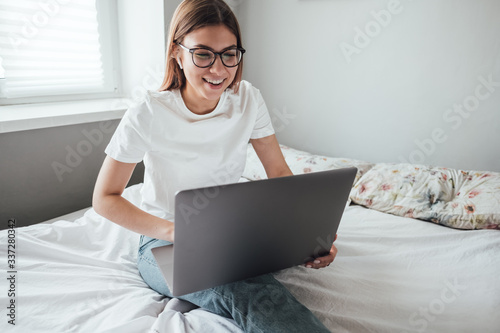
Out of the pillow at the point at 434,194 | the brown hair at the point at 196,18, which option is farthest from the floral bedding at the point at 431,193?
the brown hair at the point at 196,18

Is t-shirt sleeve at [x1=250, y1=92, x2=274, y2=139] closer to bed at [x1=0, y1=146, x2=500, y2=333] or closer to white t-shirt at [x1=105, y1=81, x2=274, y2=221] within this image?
white t-shirt at [x1=105, y1=81, x2=274, y2=221]

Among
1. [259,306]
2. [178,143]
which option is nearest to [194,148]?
[178,143]

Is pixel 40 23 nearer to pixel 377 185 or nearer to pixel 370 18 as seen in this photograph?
pixel 370 18

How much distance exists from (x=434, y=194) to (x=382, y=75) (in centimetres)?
68

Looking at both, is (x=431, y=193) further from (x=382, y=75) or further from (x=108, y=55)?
(x=108, y=55)

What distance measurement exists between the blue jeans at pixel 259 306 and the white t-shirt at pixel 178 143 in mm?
233

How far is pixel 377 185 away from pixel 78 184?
1385 mm

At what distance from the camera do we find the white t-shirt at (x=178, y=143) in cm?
87

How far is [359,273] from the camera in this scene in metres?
1.01

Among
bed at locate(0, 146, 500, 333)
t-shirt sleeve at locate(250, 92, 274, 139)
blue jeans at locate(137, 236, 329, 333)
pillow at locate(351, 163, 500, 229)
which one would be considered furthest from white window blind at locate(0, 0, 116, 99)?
pillow at locate(351, 163, 500, 229)

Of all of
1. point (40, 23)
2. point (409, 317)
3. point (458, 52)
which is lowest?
point (409, 317)

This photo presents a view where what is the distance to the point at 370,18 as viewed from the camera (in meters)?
1.68

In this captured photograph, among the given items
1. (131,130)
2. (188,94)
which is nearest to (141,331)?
(131,130)

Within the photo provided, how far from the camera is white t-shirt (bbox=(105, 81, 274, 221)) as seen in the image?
866 millimetres
